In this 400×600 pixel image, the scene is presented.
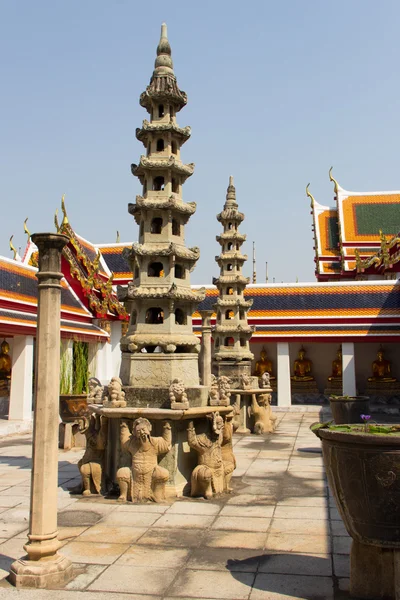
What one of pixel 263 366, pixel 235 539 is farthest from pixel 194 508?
pixel 263 366

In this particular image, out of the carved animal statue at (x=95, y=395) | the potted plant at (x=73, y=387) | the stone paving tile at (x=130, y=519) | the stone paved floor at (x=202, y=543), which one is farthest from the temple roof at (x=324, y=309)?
the stone paving tile at (x=130, y=519)

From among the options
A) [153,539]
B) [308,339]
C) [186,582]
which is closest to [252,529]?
[153,539]

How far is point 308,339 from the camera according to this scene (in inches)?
1078

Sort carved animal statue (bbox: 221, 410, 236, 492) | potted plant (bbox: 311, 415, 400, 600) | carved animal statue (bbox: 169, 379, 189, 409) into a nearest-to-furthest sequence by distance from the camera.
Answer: potted plant (bbox: 311, 415, 400, 600) < carved animal statue (bbox: 169, 379, 189, 409) < carved animal statue (bbox: 221, 410, 236, 492)

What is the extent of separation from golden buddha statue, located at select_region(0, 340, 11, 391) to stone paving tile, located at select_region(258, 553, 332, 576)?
759 inches

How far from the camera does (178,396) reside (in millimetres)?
10203

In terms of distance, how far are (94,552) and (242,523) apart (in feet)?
7.49

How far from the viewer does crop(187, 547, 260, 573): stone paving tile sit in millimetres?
6754

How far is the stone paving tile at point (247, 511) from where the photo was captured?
9000mm

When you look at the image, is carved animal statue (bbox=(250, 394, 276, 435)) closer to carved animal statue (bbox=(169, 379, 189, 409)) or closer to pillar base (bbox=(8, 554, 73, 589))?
carved animal statue (bbox=(169, 379, 189, 409))

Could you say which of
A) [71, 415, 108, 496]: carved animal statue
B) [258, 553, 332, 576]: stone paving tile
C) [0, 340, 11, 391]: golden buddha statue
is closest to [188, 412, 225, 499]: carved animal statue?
[71, 415, 108, 496]: carved animal statue

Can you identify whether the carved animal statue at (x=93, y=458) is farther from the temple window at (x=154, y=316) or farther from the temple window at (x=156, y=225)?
the temple window at (x=156, y=225)

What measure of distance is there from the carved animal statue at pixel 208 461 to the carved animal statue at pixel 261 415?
835 cm

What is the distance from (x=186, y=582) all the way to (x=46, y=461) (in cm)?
193
